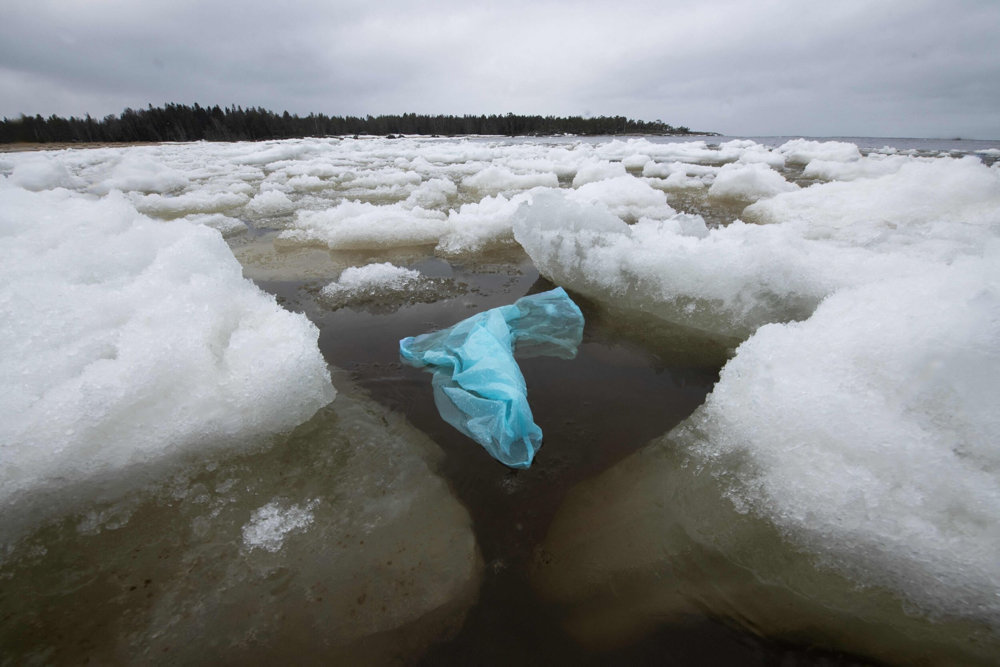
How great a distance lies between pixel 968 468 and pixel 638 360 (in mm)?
1399

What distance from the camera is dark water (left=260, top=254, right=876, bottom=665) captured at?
1162 millimetres

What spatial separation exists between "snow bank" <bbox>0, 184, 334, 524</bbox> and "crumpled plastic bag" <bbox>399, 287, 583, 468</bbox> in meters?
0.60

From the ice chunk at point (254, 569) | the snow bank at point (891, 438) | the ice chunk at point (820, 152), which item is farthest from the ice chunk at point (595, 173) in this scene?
the ice chunk at point (254, 569)

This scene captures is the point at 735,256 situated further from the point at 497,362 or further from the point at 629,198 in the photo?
the point at 629,198

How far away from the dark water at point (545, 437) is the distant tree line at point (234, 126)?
1551 inches

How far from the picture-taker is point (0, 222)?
249cm

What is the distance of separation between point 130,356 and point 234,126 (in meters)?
41.6

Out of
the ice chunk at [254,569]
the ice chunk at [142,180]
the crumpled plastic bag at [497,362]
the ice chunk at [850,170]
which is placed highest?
the ice chunk at [142,180]

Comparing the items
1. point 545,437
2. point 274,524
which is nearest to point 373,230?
point 545,437

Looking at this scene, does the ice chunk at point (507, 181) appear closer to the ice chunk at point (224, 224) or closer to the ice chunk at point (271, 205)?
the ice chunk at point (271, 205)

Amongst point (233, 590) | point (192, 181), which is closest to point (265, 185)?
point (192, 181)

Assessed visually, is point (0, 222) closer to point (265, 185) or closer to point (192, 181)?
point (265, 185)

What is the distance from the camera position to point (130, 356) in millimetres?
1688

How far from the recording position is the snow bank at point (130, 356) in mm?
1474
